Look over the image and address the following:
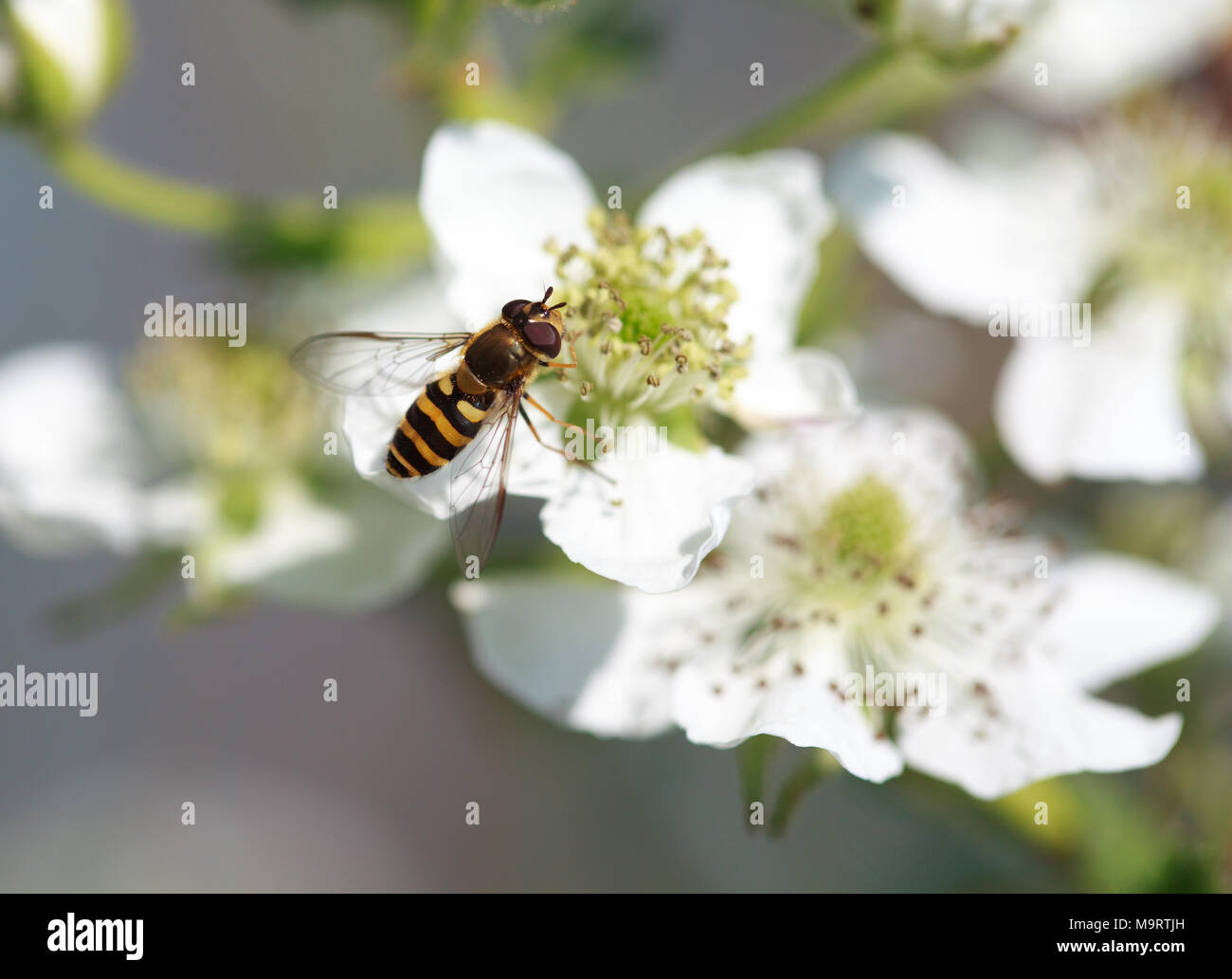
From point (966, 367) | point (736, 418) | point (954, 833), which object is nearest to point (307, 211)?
point (736, 418)

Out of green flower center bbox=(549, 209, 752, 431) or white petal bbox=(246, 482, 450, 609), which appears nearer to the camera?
green flower center bbox=(549, 209, 752, 431)

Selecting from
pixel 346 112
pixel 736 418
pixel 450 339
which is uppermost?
pixel 346 112

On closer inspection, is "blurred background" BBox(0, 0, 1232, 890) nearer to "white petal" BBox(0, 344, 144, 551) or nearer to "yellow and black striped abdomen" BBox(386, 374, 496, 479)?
"white petal" BBox(0, 344, 144, 551)

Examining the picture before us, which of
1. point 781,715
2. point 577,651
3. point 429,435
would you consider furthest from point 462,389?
point 781,715

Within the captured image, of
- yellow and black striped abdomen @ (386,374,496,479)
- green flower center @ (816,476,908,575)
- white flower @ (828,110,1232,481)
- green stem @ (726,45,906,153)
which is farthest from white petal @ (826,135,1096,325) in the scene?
yellow and black striped abdomen @ (386,374,496,479)

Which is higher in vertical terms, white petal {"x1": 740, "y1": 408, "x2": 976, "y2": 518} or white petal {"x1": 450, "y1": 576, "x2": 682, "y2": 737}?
white petal {"x1": 740, "y1": 408, "x2": 976, "y2": 518}

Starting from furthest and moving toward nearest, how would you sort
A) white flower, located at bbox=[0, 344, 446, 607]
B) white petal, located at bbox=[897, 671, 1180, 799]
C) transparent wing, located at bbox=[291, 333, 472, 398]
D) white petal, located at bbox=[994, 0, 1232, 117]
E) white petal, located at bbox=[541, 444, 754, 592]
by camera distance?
white petal, located at bbox=[994, 0, 1232, 117]
white flower, located at bbox=[0, 344, 446, 607]
transparent wing, located at bbox=[291, 333, 472, 398]
white petal, located at bbox=[897, 671, 1180, 799]
white petal, located at bbox=[541, 444, 754, 592]
